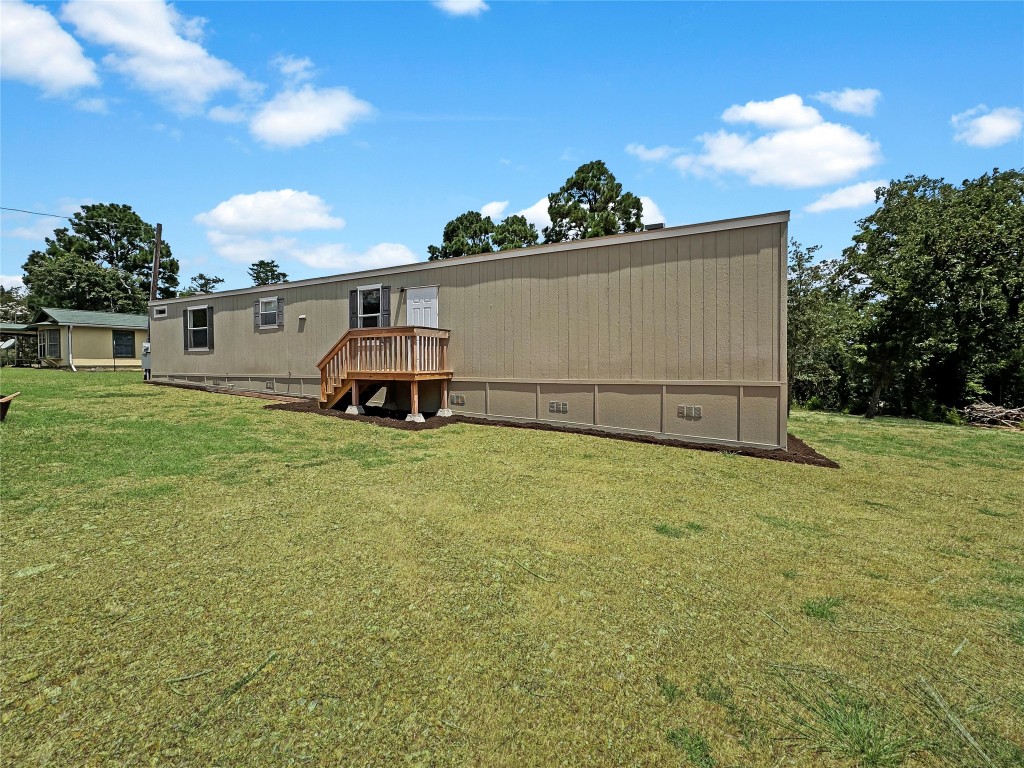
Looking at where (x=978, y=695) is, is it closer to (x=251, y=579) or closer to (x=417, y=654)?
(x=417, y=654)

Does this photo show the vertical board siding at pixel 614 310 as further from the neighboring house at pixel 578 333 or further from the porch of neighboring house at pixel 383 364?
the porch of neighboring house at pixel 383 364

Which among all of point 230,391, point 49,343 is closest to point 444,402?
A: point 230,391

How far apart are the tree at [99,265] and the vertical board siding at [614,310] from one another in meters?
30.7

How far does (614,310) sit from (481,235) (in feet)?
72.2

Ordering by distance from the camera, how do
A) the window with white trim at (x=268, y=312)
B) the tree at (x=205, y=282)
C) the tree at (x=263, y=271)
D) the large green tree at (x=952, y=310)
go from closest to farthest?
1. the window with white trim at (x=268, y=312)
2. the large green tree at (x=952, y=310)
3. the tree at (x=205, y=282)
4. the tree at (x=263, y=271)

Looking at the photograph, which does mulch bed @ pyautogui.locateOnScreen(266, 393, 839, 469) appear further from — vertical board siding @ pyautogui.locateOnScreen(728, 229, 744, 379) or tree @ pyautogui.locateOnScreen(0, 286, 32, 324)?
tree @ pyautogui.locateOnScreen(0, 286, 32, 324)

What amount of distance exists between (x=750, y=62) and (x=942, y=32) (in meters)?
3.27

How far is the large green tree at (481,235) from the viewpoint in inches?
1059

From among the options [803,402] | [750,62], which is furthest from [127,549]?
[803,402]

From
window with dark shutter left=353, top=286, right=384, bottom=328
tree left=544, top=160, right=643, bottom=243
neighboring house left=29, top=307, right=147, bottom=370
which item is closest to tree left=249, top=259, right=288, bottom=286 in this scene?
neighboring house left=29, top=307, right=147, bottom=370

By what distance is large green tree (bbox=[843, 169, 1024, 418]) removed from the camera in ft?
44.8

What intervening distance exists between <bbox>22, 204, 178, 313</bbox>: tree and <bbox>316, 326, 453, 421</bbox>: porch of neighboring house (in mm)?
32669

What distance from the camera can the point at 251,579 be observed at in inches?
108

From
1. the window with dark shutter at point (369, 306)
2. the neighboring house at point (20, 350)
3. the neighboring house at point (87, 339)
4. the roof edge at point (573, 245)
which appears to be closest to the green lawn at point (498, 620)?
the roof edge at point (573, 245)
